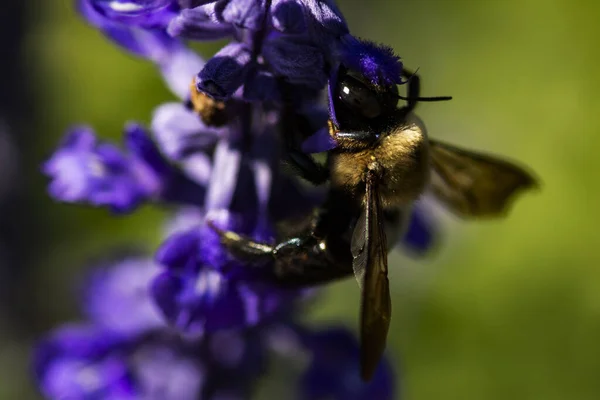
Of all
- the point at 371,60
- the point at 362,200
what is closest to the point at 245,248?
the point at 362,200

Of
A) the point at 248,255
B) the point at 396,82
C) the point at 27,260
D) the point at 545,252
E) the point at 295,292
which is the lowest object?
the point at 27,260

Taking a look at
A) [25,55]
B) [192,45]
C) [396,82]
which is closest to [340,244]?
[396,82]

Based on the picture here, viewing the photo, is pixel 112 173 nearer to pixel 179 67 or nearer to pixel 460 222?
pixel 179 67

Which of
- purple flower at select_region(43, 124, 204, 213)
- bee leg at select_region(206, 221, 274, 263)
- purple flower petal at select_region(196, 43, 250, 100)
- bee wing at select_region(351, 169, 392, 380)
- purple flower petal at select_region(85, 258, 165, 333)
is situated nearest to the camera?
bee wing at select_region(351, 169, 392, 380)

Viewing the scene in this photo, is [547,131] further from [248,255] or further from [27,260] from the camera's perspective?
[248,255]

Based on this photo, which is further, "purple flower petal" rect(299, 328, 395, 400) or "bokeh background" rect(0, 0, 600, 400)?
"bokeh background" rect(0, 0, 600, 400)

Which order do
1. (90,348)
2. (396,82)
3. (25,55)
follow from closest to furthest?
(396,82) → (90,348) → (25,55)

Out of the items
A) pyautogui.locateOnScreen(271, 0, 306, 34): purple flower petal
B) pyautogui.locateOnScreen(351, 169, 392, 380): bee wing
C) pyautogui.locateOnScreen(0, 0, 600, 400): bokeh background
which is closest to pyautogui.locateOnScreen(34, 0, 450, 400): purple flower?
pyautogui.locateOnScreen(271, 0, 306, 34): purple flower petal

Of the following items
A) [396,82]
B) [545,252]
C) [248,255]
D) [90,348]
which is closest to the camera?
[396,82]

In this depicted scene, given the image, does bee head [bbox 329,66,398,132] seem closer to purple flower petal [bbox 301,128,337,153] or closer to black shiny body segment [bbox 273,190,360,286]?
purple flower petal [bbox 301,128,337,153]
